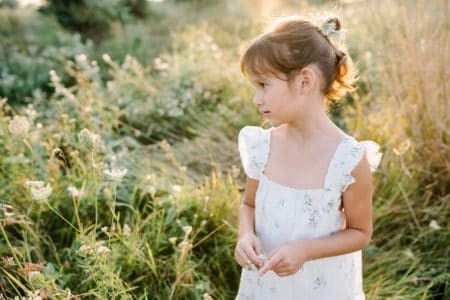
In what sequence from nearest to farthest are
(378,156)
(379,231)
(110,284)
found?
(110,284)
(378,156)
(379,231)

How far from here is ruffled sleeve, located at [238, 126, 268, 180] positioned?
208 cm

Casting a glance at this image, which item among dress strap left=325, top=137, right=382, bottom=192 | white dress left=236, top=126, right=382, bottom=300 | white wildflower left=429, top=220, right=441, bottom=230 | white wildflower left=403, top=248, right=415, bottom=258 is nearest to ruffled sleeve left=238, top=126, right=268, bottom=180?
white dress left=236, top=126, right=382, bottom=300

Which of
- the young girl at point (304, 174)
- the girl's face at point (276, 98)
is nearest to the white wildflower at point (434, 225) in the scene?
the young girl at point (304, 174)

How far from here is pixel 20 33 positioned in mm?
7180

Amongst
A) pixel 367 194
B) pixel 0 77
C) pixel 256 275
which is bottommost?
pixel 0 77

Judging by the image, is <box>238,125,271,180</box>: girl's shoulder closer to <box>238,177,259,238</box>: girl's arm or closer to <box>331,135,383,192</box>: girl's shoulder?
<box>238,177,259,238</box>: girl's arm

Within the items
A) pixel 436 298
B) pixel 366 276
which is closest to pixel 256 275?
pixel 366 276

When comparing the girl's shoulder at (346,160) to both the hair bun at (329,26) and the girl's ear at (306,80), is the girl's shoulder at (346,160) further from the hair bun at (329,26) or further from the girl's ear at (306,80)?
the hair bun at (329,26)

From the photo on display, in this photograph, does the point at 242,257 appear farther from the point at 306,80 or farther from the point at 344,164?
the point at 306,80

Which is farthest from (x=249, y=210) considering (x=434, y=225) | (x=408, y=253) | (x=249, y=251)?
(x=434, y=225)

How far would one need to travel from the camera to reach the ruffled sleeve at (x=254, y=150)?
208cm

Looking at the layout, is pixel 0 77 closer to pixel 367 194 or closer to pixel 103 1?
pixel 103 1

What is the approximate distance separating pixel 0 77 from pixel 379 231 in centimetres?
400

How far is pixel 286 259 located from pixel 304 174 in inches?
11.3
